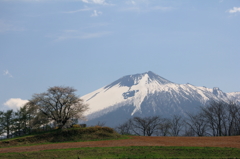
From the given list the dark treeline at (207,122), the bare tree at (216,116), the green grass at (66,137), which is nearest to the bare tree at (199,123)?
the dark treeline at (207,122)

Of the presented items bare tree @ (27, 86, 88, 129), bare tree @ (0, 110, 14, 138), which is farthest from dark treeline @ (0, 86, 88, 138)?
bare tree @ (0, 110, 14, 138)

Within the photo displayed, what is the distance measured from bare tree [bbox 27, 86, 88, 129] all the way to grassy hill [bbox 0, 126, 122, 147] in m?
4.52

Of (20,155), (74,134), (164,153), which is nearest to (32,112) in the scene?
(74,134)

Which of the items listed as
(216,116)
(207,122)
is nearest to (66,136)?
(207,122)

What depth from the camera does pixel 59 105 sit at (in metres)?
46.8

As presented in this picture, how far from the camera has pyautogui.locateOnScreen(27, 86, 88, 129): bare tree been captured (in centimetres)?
4597

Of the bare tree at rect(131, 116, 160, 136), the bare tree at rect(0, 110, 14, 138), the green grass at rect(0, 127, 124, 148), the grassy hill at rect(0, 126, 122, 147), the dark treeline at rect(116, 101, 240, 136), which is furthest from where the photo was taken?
the bare tree at rect(131, 116, 160, 136)

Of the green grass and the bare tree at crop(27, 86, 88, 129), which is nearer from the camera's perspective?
the green grass

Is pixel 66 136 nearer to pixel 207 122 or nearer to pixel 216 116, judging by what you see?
pixel 207 122

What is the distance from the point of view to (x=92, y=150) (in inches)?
1112

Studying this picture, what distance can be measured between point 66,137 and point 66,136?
0.30m

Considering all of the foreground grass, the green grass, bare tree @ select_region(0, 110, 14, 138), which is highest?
bare tree @ select_region(0, 110, 14, 138)

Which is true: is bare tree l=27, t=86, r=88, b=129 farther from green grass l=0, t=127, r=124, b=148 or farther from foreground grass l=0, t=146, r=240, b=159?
foreground grass l=0, t=146, r=240, b=159

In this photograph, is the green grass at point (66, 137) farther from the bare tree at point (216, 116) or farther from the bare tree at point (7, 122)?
the bare tree at point (216, 116)
